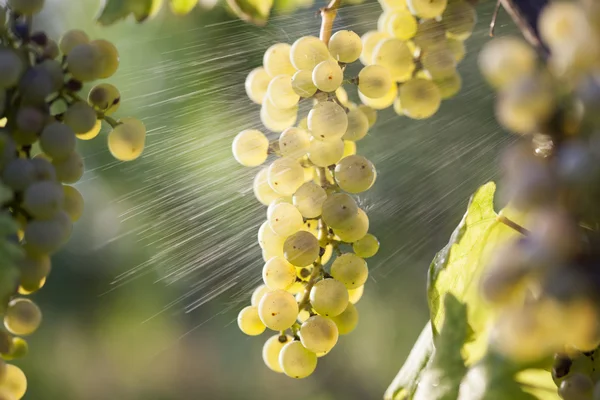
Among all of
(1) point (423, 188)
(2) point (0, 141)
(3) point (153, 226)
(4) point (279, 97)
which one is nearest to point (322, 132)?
(4) point (279, 97)

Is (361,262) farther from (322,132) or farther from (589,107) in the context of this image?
(589,107)

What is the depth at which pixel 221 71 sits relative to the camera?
0.98m

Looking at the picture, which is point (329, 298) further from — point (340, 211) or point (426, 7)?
point (426, 7)

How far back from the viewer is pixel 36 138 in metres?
0.36

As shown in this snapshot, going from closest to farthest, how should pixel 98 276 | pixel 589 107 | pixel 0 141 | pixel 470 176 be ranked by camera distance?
pixel 589 107 < pixel 0 141 < pixel 470 176 < pixel 98 276

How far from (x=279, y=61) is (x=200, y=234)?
1.40 feet

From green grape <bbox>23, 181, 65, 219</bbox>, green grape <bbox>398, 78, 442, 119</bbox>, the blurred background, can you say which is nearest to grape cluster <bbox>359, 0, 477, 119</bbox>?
green grape <bbox>398, 78, 442, 119</bbox>

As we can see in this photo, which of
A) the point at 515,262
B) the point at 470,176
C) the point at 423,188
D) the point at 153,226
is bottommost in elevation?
the point at 153,226

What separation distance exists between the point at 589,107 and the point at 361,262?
281mm

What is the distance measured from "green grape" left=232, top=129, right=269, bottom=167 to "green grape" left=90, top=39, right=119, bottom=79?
0.12m

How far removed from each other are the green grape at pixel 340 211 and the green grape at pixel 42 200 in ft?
0.54

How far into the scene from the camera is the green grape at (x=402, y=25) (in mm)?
461

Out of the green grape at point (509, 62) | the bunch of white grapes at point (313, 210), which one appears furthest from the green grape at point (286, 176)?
the green grape at point (509, 62)

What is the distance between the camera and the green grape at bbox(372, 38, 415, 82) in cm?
46
